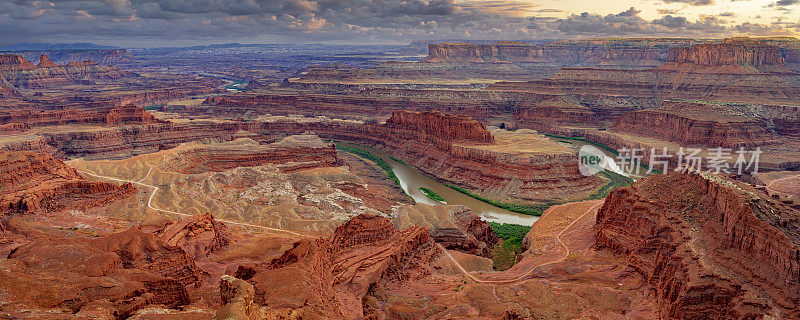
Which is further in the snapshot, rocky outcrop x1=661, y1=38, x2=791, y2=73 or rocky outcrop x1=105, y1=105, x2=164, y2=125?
rocky outcrop x1=661, y1=38, x2=791, y2=73

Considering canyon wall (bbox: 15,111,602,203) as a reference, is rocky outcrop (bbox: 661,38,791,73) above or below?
above

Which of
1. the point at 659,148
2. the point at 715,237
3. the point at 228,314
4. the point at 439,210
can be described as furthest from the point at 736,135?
the point at 228,314

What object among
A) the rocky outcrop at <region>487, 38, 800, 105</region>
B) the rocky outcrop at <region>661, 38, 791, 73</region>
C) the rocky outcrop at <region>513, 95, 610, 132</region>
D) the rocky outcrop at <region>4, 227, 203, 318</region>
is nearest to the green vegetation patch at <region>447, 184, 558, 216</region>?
the rocky outcrop at <region>4, 227, 203, 318</region>

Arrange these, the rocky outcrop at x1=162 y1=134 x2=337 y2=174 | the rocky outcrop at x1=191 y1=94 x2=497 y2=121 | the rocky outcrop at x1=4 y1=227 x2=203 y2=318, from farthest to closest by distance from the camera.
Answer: the rocky outcrop at x1=191 y1=94 x2=497 y2=121, the rocky outcrop at x1=162 y1=134 x2=337 y2=174, the rocky outcrop at x1=4 y1=227 x2=203 y2=318

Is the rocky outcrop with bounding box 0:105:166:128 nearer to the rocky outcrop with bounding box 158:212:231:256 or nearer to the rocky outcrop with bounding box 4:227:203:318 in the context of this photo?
the rocky outcrop with bounding box 158:212:231:256

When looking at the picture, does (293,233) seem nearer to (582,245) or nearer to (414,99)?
(582,245)

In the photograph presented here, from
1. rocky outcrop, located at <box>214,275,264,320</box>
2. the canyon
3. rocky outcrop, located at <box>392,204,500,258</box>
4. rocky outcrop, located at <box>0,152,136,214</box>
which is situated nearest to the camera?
rocky outcrop, located at <box>214,275,264,320</box>

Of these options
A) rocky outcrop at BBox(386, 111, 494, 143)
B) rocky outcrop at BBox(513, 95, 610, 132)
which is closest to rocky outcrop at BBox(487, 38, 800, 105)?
rocky outcrop at BBox(513, 95, 610, 132)

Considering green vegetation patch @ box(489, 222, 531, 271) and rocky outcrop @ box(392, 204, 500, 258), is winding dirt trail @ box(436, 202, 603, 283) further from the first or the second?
green vegetation patch @ box(489, 222, 531, 271)

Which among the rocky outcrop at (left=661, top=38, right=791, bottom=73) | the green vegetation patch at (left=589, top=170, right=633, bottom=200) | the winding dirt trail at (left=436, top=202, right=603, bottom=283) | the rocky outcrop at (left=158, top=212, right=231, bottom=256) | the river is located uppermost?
the rocky outcrop at (left=661, top=38, right=791, bottom=73)
